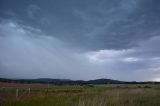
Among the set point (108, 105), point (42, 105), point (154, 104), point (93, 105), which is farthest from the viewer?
point (154, 104)

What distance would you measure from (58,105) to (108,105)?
234 cm

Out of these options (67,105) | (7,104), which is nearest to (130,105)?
(67,105)

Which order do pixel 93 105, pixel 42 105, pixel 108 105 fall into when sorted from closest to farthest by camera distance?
1. pixel 93 105
2. pixel 108 105
3. pixel 42 105

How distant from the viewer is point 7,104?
10.4 meters

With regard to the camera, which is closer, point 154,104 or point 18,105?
point 18,105

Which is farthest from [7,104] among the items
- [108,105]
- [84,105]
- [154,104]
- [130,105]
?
[154,104]

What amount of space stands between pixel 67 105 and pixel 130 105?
2.86 meters

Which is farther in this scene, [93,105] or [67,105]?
[67,105]

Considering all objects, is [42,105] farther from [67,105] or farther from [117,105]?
[117,105]

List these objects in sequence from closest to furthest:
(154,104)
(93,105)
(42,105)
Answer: (93,105) → (42,105) → (154,104)

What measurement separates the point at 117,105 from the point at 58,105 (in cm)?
272

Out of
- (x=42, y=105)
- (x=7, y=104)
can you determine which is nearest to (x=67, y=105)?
(x=42, y=105)

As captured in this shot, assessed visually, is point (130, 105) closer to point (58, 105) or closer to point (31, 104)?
point (58, 105)

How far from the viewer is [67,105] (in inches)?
402
